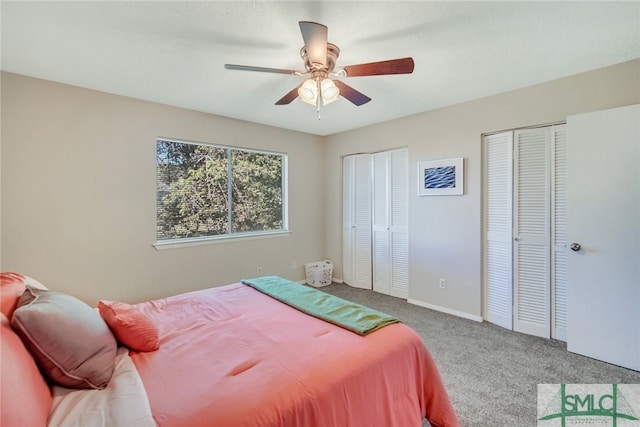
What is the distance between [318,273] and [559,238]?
3.00m

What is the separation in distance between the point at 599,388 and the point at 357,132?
146 inches

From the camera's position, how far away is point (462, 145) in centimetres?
331

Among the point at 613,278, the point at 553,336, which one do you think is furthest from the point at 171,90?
the point at 553,336

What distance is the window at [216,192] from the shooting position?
3400mm

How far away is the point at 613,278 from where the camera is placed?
91.0 inches

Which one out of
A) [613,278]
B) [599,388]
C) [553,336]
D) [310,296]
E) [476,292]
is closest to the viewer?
[599,388]

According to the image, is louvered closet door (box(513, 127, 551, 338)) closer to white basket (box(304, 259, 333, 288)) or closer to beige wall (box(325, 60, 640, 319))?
beige wall (box(325, 60, 640, 319))

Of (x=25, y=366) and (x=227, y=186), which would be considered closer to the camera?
(x=25, y=366)

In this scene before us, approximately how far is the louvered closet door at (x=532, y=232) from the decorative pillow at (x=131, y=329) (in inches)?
129

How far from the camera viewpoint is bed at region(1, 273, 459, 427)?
1.00 metres

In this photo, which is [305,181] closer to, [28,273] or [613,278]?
[28,273]

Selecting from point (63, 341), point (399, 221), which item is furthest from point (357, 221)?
point (63, 341)

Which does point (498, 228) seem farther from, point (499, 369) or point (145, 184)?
point (145, 184)

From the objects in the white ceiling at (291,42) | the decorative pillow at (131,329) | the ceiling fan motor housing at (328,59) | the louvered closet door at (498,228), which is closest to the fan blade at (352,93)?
the ceiling fan motor housing at (328,59)
